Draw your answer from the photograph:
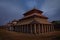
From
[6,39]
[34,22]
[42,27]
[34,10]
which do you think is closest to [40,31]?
[42,27]

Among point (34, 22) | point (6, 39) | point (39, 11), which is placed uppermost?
point (39, 11)

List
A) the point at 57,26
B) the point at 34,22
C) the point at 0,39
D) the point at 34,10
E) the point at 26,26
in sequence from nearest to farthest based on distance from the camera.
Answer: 1. the point at 0,39
2. the point at 34,22
3. the point at 26,26
4. the point at 34,10
5. the point at 57,26

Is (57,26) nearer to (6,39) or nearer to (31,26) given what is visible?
(31,26)

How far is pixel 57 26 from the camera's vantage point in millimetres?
65750

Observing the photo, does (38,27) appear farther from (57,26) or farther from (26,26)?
(57,26)

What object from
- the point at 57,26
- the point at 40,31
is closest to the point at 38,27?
the point at 40,31

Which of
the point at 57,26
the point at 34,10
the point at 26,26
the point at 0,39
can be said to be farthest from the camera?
the point at 57,26

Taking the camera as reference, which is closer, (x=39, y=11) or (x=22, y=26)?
(x=22, y=26)

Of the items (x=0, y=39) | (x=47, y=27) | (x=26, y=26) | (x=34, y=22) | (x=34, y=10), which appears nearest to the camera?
(x=0, y=39)

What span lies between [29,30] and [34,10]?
10.0 metres

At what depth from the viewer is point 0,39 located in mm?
23469

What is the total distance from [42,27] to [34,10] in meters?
9.49

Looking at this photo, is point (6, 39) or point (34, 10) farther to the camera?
point (34, 10)

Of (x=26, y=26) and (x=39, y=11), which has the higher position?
(x=39, y=11)
